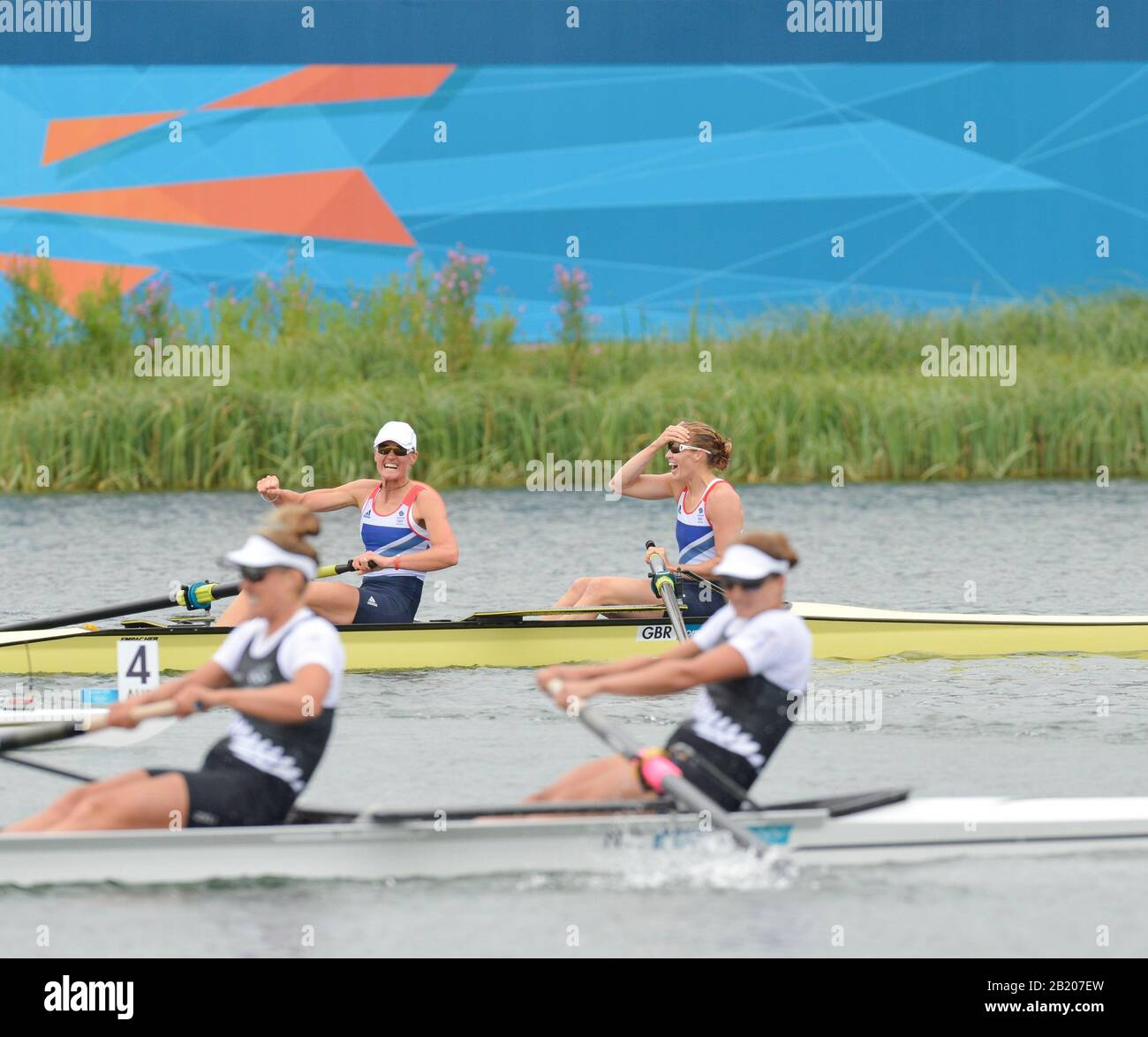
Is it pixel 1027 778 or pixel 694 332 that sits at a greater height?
pixel 694 332

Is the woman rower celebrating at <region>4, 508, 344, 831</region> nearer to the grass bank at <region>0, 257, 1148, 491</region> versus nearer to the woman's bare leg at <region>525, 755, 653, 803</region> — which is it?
the woman's bare leg at <region>525, 755, 653, 803</region>

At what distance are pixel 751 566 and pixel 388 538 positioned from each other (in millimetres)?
4680

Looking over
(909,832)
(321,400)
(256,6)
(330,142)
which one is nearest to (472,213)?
(330,142)

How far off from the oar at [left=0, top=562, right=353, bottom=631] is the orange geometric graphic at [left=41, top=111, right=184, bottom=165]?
751 inches

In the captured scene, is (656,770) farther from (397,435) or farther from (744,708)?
(397,435)

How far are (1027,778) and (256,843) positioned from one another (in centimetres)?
410

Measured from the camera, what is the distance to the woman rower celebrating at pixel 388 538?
11.2 m

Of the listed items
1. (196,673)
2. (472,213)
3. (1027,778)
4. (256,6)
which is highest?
(256,6)

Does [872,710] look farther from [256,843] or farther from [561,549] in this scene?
[561,549]

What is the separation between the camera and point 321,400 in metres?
22.7

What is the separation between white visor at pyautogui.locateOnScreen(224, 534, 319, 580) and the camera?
6875 millimetres

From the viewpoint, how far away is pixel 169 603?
1127 cm

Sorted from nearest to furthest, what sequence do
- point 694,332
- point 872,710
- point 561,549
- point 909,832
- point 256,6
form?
point 909,832 < point 872,710 < point 561,549 < point 694,332 < point 256,6

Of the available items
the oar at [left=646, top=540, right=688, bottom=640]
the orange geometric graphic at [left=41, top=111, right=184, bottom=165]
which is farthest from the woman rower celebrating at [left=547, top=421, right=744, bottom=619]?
the orange geometric graphic at [left=41, top=111, right=184, bottom=165]
